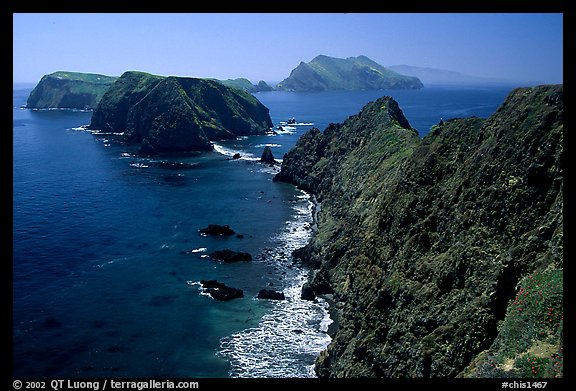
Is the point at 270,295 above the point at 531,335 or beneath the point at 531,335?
beneath

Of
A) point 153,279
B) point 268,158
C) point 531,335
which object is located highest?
point 531,335

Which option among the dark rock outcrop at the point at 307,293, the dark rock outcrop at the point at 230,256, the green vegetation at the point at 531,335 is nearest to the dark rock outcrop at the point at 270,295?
the dark rock outcrop at the point at 307,293

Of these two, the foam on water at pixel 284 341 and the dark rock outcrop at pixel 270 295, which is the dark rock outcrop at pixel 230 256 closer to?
the foam on water at pixel 284 341

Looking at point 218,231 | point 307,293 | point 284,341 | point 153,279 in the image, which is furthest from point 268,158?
point 284,341

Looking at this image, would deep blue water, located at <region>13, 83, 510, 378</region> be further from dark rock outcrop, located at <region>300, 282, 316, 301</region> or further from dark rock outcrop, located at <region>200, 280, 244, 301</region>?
dark rock outcrop, located at <region>200, 280, 244, 301</region>

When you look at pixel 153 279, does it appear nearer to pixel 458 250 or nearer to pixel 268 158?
pixel 458 250
